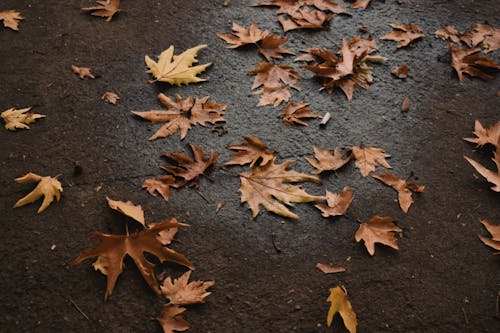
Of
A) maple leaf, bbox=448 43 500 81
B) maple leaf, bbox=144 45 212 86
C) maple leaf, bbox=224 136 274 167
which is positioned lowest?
maple leaf, bbox=224 136 274 167

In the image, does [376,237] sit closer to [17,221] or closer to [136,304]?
[136,304]

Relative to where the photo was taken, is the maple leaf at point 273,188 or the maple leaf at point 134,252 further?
the maple leaf at point 273,188

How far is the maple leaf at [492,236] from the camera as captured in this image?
221 centimetres

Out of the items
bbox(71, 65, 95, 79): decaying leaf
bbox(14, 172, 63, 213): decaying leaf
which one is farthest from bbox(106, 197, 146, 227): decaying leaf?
bbox(71, 65, 95, 79): decaying leaf

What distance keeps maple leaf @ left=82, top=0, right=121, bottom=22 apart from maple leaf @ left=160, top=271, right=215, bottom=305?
199cm

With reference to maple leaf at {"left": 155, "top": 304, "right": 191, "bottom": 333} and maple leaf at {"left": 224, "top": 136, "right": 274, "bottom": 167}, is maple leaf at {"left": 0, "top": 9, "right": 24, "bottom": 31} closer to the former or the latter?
maple leaf at {"left": 224, "top": 136, "right": 274, "bottom": 167}

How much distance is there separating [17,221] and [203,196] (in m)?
0.83

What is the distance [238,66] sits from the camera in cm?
300

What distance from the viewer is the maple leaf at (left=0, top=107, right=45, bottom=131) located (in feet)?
8.30

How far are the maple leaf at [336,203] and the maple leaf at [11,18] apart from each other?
2236mm

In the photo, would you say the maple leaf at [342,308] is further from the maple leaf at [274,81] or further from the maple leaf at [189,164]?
the maple leaf at [274,81]

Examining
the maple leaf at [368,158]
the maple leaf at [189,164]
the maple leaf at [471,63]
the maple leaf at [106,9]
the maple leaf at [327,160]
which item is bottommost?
the maple leaf at [189,164]

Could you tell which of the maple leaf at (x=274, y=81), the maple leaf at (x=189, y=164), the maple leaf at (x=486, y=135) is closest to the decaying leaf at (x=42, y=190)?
the maple leaf at (x=189, y=164)

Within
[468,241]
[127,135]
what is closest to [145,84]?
[127,135]
